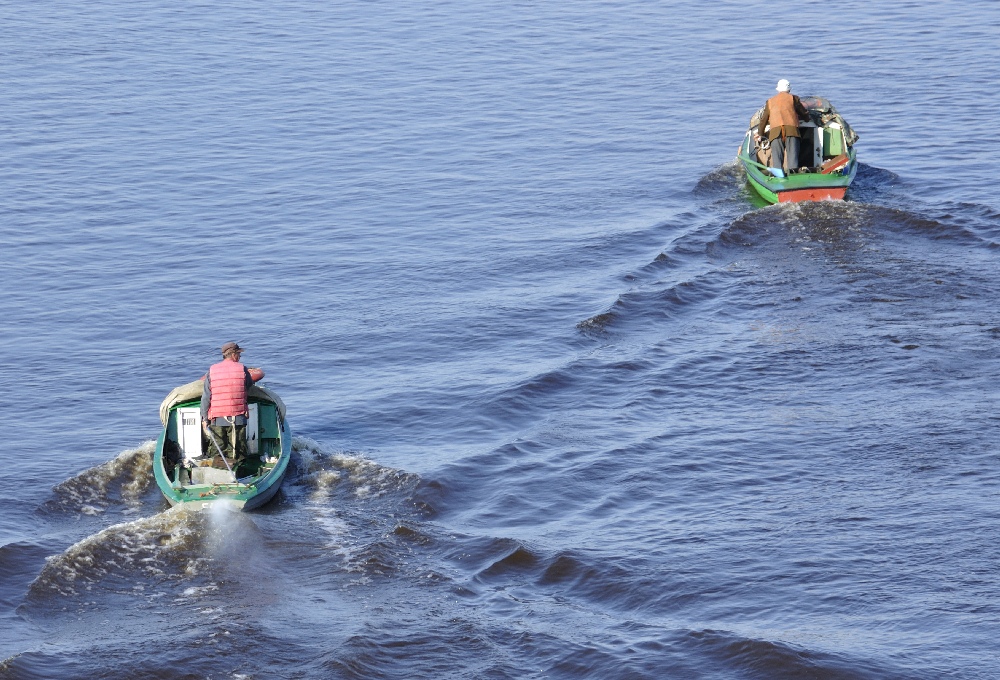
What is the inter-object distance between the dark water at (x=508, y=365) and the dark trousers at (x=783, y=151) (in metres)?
1.07

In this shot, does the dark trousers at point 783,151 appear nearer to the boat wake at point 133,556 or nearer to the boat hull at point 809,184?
the boat hull at point 809,184

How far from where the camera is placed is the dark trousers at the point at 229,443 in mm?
16812

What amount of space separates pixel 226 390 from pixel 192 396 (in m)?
0.94

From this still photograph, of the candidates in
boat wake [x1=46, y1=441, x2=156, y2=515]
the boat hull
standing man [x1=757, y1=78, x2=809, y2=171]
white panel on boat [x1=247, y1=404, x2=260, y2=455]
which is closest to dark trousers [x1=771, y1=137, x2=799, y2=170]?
standing man [x1=757, y1=78, x2=809, y2=171]

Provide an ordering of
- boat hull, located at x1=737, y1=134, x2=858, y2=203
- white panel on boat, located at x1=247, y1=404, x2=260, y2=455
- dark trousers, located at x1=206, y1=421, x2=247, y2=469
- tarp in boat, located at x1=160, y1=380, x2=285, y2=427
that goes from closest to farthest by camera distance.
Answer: dark trousers, located at x1=206, y1=421, x2=247, y2=469 → tarp in boat, located at x1=160, y1=380, x2=285, y2=427 → white panel on boat, located at x1=247, y1=404, x2=260, y2=455 → boat hull, located at x1=737, y1=134, x2=858, y2=203

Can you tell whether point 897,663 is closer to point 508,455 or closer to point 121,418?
point 508,455

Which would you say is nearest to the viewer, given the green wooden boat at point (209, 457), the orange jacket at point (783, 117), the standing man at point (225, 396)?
the green wooden boat at point (209, 457)

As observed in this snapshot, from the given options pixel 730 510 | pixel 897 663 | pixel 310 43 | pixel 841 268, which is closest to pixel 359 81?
pixel 310 43

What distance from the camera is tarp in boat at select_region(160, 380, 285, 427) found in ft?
56.4

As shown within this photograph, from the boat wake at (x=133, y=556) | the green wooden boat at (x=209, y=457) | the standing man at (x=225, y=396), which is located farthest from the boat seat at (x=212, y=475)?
the boat wake at (x=133, y=556)

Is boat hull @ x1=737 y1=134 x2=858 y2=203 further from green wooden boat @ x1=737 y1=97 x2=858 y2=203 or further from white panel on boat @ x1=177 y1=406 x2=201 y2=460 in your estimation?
white panel on boat @ x1=177 y1=406 x2=201 y2=460

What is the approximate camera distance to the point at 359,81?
38.8m

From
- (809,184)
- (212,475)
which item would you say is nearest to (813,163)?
(809,184)

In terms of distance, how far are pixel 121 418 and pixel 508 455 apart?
5.85 metres
